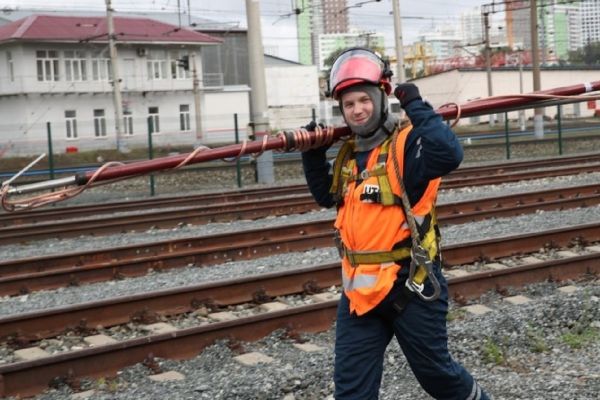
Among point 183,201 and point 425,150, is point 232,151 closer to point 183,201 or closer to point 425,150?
point 425,150

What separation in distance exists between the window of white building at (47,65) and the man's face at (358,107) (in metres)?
58.0

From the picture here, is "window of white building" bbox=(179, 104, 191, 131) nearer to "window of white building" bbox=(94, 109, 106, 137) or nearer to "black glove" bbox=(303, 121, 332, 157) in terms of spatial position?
"window of white building" bbox=(94, 109, 106, 137)

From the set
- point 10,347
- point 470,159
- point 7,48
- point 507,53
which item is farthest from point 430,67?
point 10,347

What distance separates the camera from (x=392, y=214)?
3959 mm

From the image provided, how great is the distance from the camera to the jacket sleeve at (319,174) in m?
4.34

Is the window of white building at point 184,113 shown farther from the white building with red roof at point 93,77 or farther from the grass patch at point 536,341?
the grass patch at point 536,341

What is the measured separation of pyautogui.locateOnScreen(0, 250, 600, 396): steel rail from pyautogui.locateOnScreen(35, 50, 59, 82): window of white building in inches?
2140

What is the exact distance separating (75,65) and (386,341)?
60.0 m

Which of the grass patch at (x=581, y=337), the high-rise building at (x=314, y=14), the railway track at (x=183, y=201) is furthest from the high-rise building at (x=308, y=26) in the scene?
the grass patch at (x=581, y=337)

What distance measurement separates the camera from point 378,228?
13.0 feet

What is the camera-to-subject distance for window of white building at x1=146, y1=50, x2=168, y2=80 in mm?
64125

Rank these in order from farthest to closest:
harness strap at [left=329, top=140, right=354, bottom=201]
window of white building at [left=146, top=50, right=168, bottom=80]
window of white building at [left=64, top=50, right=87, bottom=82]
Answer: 1. window of white building at [left=146, top=50, right=168, bottom=80]
2. window of white building at [left=64, top=50, right=87, bottom=82]
3. harness strap at [left=329, top=140, right=354, bottom=201]

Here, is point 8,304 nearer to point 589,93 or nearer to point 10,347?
point 10,347

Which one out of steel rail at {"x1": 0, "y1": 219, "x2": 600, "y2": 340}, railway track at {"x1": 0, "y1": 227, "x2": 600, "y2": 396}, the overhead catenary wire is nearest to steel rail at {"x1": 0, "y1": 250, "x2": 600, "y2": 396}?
railway track at {"x1": 0, "y1": 227, "x2": 600, "y2": 396}
